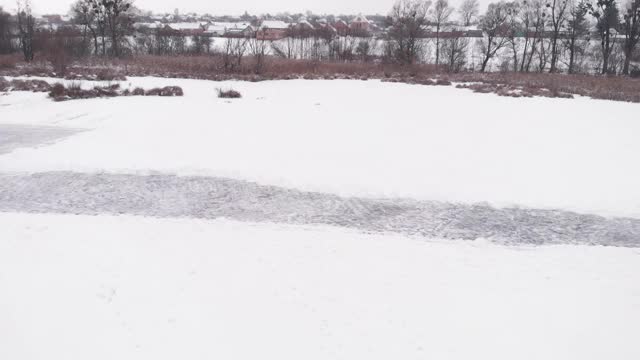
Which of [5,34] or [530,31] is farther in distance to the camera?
[530,31]

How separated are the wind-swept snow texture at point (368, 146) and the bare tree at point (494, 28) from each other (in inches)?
1288

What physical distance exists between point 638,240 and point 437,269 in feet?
9.80

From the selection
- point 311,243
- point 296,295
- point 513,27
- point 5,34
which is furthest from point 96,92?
point 513,27

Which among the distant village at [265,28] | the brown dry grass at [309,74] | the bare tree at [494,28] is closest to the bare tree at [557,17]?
the bare tree at [494,28]

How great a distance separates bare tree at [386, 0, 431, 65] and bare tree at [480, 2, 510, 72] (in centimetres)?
743

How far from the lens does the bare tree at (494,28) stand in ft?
151

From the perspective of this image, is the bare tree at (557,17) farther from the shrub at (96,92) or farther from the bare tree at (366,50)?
the shrub at (96,92)

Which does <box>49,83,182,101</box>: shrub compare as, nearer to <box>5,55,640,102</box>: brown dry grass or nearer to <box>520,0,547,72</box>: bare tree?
<box>5,55,640,102</box>: brown dry grass

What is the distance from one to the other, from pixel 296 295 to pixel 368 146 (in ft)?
18.9

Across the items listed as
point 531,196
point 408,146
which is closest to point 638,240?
point 531,196

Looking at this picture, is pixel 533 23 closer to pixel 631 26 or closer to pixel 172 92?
pixel 631 26

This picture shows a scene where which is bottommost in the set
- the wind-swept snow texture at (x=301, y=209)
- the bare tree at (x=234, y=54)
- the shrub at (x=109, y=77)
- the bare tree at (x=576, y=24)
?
the wind-swept snow texture at (x=301, y=209)

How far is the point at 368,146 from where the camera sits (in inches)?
388

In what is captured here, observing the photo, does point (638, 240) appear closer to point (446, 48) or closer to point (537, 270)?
point (537, 270)
